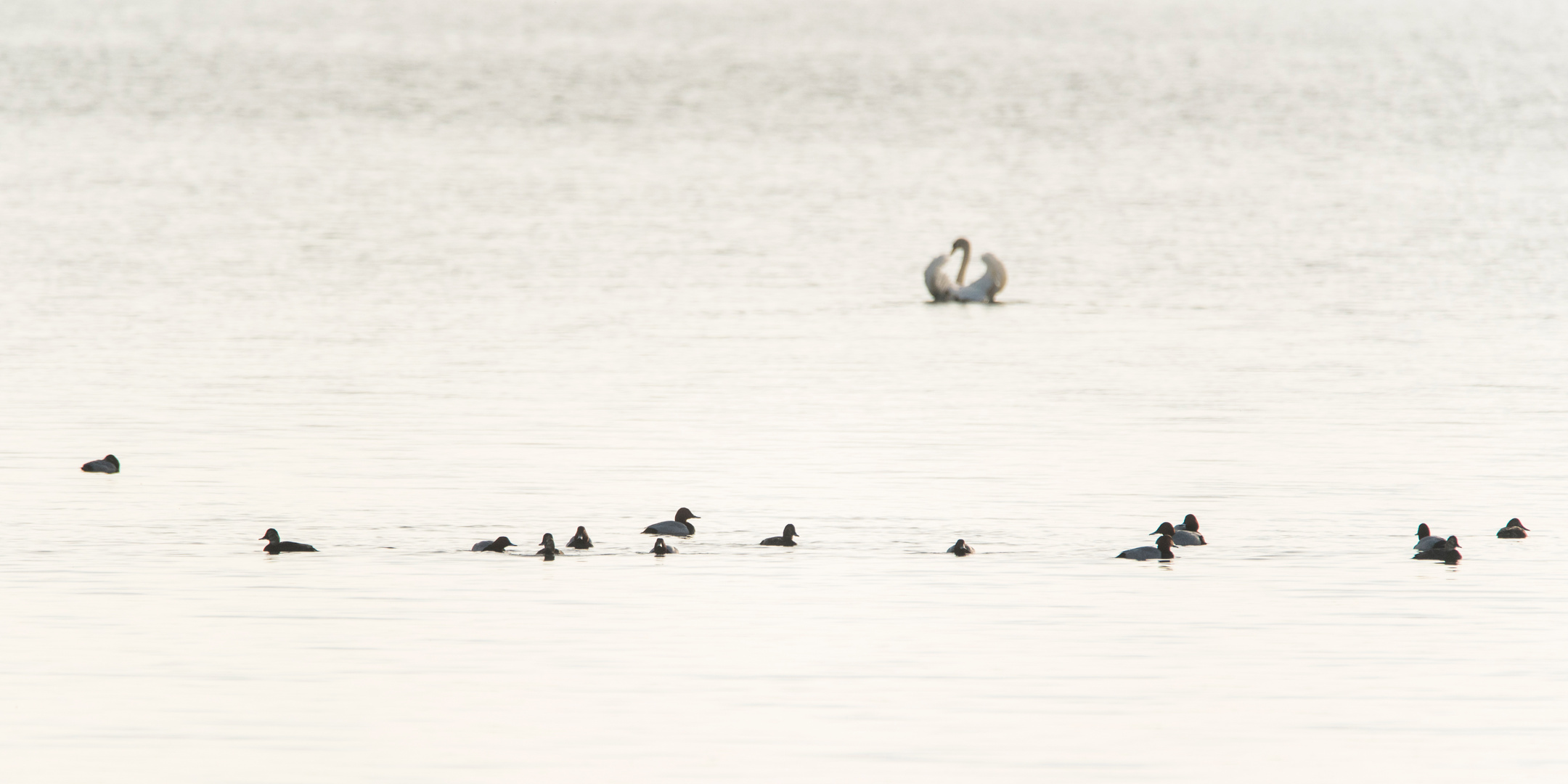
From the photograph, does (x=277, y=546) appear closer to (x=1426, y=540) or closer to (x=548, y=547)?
(x=548, y=547)

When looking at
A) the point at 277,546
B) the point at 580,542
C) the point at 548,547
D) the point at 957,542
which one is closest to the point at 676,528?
the point at 580,542

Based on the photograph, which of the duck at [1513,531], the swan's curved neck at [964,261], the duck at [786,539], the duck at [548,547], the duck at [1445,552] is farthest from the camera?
the swan's curved neck at [964,261]

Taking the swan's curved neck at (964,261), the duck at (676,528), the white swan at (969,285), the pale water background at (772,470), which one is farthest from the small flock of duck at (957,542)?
the swan's curved neck at (964,261)

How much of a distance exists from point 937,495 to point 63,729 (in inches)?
434

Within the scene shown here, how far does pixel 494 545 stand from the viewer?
71.8ft

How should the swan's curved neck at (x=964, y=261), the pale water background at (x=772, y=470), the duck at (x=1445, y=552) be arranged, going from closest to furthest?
the pale water background at (x=772, y=470)
the duck at (x=1445, y=552)
the swan's curved neck at (x=964, y=261)

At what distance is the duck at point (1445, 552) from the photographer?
21797 millimetres

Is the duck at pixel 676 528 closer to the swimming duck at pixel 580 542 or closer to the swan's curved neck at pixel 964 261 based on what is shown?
the swimming duck at pixel 580 542

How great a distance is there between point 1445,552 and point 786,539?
584 cm

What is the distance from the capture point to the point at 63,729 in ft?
53.9

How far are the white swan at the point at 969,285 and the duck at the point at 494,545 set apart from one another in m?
24.5

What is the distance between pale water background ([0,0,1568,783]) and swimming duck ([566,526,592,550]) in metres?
0.20

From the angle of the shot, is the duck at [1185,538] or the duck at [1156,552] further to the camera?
the duck at [1185,538]

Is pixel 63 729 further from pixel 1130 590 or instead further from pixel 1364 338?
pixel 1364 338
